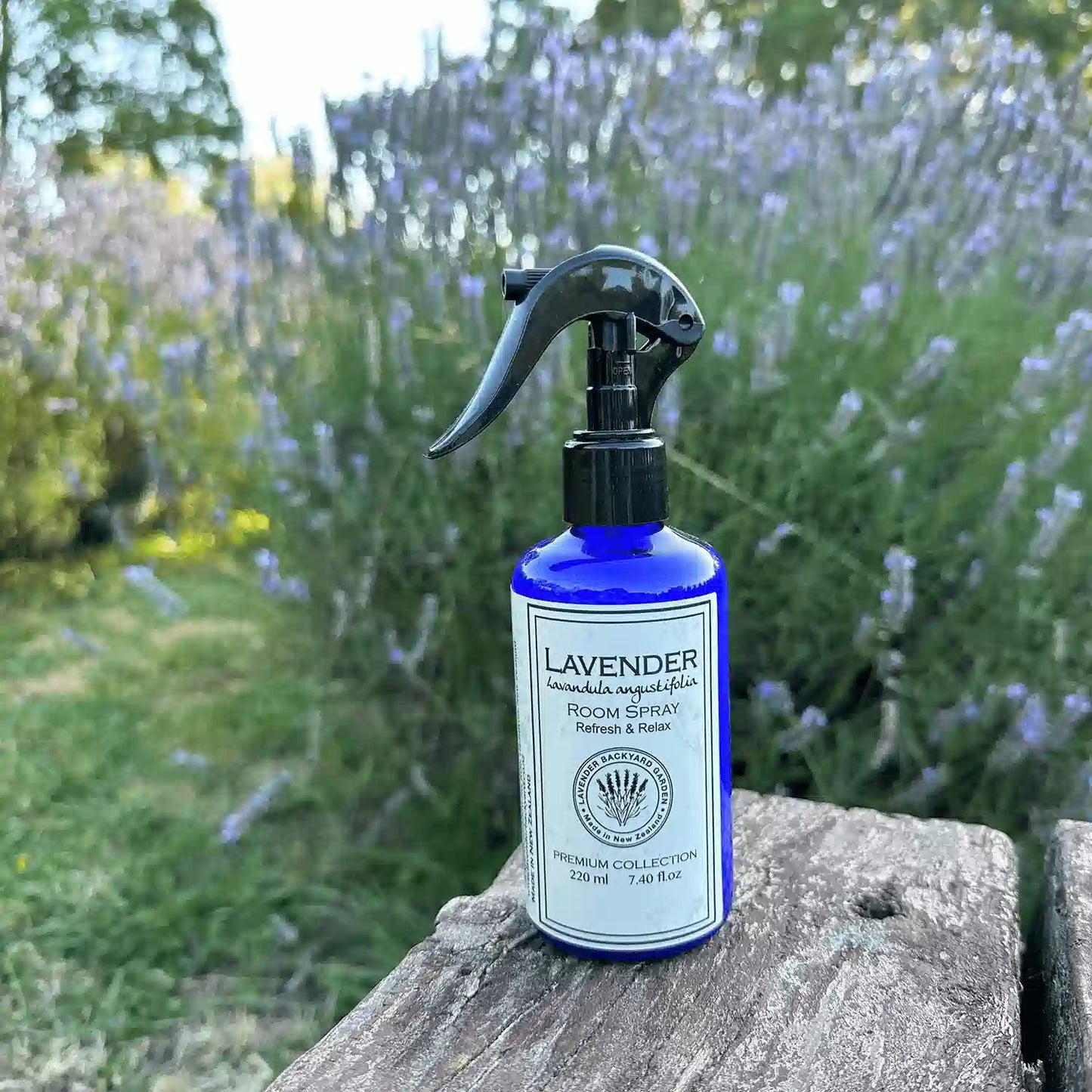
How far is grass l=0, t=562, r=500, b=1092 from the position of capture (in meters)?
1.39

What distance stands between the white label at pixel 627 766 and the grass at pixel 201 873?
841 mm

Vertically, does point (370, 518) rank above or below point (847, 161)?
below

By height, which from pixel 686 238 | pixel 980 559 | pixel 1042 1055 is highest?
pixel 686 238

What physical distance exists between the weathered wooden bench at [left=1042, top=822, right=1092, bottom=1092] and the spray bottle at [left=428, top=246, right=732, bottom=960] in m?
0.22

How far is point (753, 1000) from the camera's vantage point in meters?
0.65

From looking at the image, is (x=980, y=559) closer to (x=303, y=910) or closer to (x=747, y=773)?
(x=747, y=773)

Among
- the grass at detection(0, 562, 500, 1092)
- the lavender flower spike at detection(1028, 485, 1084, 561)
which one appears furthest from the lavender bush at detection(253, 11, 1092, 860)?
the grass at detection(0, 562, 500, 1092)

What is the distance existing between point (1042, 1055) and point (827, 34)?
235 inches

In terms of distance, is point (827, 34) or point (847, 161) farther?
point (827, 34)

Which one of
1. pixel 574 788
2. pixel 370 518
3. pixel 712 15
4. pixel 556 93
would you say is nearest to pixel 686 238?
pixel 556 93

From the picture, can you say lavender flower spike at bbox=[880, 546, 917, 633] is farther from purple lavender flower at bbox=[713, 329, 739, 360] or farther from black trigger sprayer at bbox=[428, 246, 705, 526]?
black trigger sprayer at bbox=[428, 246, 705, 526]

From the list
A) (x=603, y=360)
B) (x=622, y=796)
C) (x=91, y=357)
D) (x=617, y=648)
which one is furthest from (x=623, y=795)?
(x=91, y=357)

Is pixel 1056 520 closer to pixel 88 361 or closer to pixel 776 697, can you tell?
pixel 776 697

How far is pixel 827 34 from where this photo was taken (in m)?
5.62
